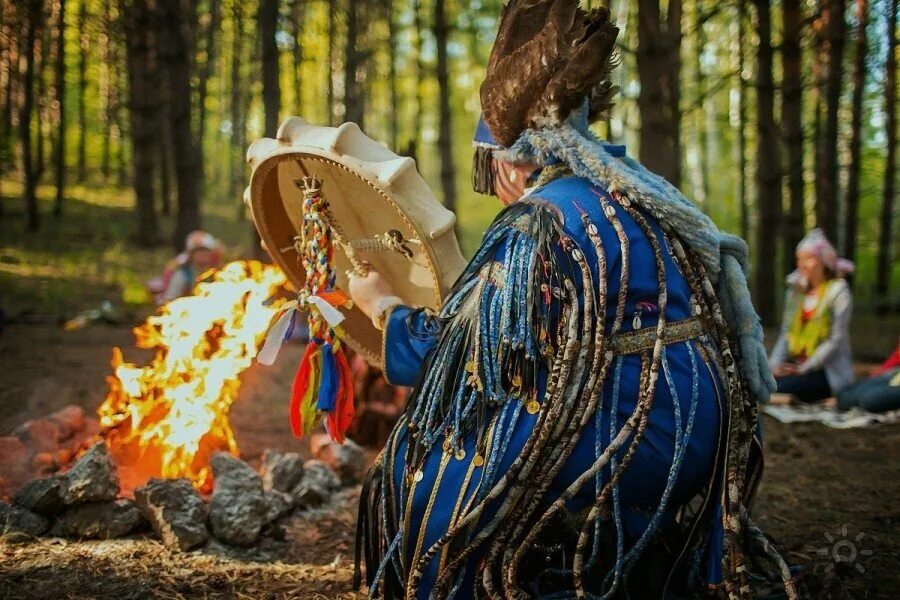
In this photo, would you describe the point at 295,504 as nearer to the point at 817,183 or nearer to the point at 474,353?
the point at 474,353

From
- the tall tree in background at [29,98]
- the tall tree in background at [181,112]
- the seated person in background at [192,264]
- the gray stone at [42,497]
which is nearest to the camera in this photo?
the gray stone at [42,497]

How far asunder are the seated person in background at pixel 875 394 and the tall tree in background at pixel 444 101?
5.56 m

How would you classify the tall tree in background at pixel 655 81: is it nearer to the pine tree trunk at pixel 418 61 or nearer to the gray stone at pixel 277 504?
→ the gray stone at pixel 277 504

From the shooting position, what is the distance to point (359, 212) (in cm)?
285

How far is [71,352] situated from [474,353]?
6.04 m

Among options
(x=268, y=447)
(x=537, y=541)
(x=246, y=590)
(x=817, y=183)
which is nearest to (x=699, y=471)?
(x=537, y=541)

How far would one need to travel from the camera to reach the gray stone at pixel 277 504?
378 centimetres

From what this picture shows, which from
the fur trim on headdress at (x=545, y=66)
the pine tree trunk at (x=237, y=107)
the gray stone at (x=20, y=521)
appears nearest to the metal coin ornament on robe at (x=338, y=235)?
the fur trim on headdress at (x=545, y=66)

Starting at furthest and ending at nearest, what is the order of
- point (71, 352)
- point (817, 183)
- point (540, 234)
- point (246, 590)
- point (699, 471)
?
point (817, 183)
point (71, 352)
point (246, 590)
point (699, 471)
point (540, 234)

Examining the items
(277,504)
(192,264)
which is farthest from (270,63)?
(277,504)

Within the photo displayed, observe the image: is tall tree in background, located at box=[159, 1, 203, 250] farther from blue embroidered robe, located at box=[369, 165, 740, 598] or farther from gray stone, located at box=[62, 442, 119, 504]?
blue embroidered robe, located at box=[369, 165, 740, 598]

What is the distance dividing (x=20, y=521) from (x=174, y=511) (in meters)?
0.65

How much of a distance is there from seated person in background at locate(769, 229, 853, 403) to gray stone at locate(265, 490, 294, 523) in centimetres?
473

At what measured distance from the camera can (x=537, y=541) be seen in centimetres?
220
